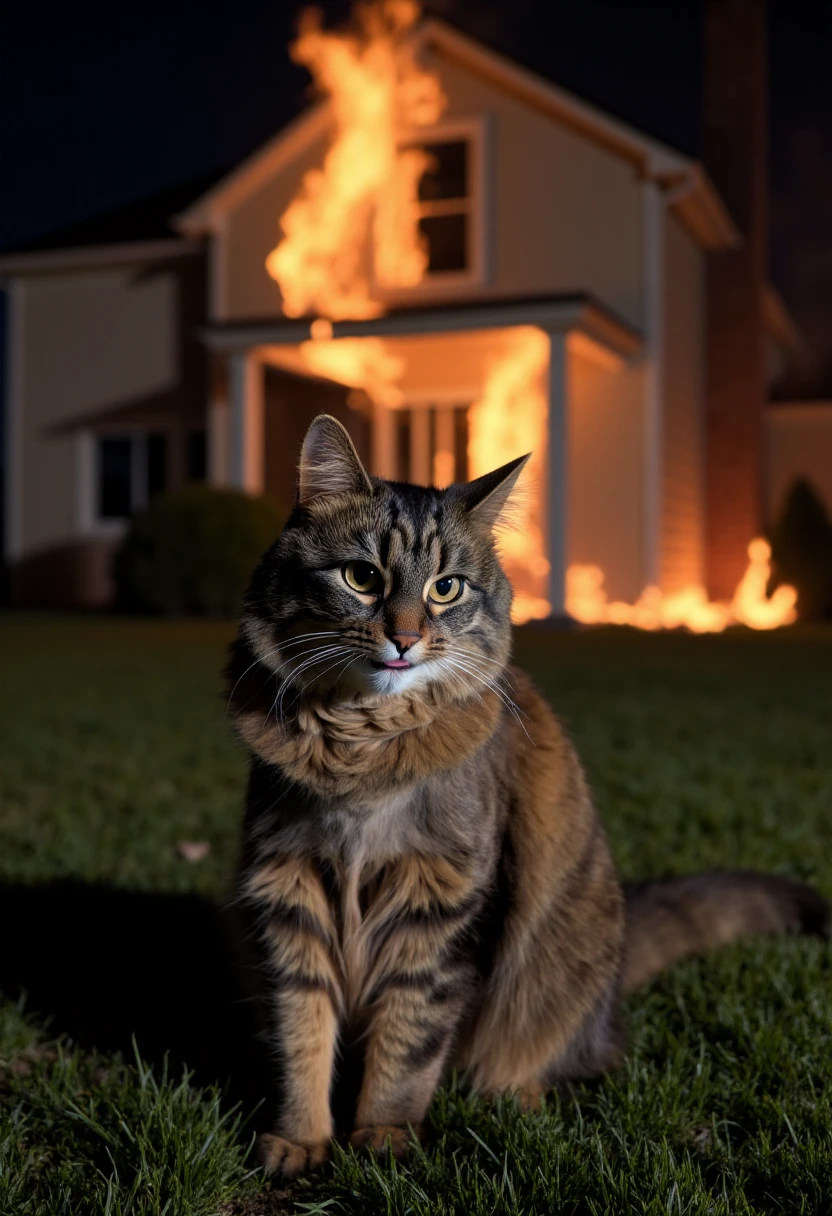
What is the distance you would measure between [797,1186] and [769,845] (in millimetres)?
2393

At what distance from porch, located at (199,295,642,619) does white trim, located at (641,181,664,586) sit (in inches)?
1.8

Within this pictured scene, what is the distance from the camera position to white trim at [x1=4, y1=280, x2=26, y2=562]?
18203 mm

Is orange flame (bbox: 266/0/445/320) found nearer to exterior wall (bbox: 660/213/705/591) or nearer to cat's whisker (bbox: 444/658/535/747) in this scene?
exterior wall (bbox: 660/213/705/591)

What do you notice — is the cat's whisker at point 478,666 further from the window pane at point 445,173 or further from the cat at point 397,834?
the window pane at point 445,173

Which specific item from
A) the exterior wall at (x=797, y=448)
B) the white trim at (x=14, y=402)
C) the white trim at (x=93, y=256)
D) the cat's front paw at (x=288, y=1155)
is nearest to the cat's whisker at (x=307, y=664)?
the cat's front paw at (x=288, y=1155)

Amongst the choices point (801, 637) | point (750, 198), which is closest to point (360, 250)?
point (750, 198)

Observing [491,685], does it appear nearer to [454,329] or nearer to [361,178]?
[454,329]

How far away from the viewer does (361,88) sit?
1509 centimetres

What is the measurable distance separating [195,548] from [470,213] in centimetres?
579

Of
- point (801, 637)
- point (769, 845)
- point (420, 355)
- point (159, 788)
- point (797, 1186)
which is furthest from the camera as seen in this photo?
point (420, 355)

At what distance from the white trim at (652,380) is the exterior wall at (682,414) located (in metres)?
0.36

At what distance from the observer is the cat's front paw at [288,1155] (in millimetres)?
2178

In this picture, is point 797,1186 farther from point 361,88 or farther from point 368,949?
point 361,88

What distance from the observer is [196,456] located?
17672 millimetres
